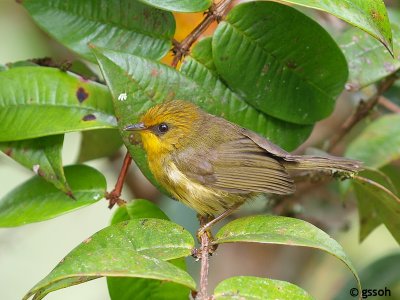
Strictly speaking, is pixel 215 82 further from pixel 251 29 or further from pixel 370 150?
pixel 370 150

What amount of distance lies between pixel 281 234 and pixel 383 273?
4.89 feet

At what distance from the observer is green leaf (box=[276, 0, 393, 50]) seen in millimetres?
1959

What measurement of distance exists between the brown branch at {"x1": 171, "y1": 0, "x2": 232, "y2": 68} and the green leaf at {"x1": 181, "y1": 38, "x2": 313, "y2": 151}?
0.03m

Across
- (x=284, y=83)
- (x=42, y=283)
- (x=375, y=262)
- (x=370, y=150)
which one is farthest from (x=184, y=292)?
(x=375, y=262)

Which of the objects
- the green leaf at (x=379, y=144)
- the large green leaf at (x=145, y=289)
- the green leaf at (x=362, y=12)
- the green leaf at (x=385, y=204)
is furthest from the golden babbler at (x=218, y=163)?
the green leaf at (x=362, y=12)

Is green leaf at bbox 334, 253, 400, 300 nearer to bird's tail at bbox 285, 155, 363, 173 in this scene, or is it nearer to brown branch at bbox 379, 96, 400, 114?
brown branch at bbox 379, 96, 400, 114

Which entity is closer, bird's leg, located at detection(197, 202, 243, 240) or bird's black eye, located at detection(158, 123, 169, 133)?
bird's leg, located at detection(197, 202, 243, 240)

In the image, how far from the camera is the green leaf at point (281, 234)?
1.74 meters

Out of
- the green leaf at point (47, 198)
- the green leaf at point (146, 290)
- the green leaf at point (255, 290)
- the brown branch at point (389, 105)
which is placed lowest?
the green leaf at point (146, 290)

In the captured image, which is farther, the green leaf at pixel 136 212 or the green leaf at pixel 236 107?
the green leaf at pixel 236 107

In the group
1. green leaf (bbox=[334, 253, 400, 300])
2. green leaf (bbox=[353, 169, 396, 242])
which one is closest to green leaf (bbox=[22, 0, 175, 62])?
green leaf (bbox=[353, 169, 396, 242])

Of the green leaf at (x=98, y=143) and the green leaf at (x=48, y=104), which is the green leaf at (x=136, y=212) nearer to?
the green leaf at (x=48, y=104)

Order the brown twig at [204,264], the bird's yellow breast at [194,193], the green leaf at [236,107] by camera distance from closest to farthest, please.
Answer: the brown twig at [204,264], the green leaf at [236,107], the bird's yellow breast at [194,193]

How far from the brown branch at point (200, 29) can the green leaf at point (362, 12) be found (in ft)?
1.35
